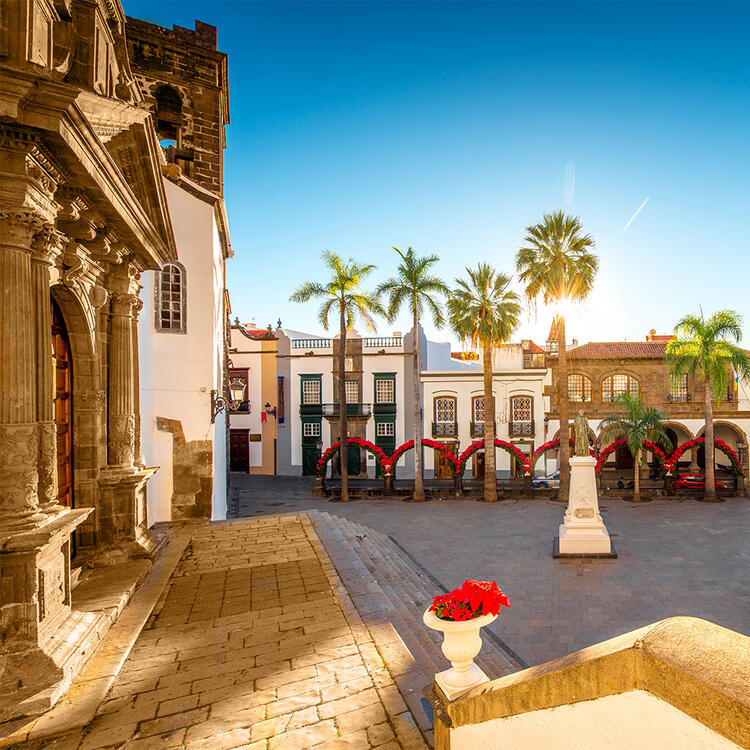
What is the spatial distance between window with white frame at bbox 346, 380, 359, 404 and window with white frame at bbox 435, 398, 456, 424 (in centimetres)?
513

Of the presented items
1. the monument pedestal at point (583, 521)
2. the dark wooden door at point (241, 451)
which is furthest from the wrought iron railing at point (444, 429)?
the monument pedestal at point (583, 521)

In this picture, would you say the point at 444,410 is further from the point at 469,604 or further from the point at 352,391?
the point at 469,604

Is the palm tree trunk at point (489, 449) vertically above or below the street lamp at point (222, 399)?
below

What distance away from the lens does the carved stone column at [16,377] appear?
4.64 metres

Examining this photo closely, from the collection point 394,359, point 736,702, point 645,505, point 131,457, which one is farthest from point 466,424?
point 736,702

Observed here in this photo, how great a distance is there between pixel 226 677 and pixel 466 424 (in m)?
26.5

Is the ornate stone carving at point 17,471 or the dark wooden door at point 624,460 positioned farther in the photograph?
the dark wooden door at point 624,460

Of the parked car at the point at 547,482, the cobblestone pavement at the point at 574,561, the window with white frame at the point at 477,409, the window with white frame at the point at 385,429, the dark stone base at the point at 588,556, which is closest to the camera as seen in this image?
the cobblestone pavement at the point at 574,561

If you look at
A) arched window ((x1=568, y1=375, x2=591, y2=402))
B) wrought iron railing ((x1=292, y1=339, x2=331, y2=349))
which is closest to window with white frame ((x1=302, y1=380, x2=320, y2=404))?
wrought iron railing ((x1=292, y1=339, x2=331, y2=349))

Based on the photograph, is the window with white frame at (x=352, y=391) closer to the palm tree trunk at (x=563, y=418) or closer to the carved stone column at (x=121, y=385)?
→ the palm tree trunk at (x=563, y=418)

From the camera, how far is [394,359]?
101 feet

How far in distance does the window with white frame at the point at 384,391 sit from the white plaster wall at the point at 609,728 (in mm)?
27508

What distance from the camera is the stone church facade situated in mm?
4375

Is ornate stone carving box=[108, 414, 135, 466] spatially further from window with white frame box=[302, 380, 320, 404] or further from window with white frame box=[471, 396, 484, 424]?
window with white frame box=[471, 396, 484, 424]
